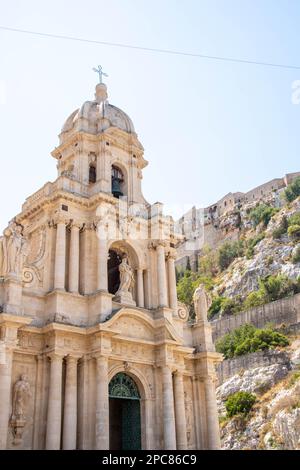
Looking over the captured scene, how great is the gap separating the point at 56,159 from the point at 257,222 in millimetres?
53325

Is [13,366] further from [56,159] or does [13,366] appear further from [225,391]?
[225,391]

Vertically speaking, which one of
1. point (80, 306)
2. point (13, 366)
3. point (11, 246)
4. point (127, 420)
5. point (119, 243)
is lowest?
point (127, 420)

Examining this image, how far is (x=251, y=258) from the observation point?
6781 cm

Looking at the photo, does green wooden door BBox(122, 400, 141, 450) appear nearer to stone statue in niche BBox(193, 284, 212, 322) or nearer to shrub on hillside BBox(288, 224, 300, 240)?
stone statue in niche BBox(193, 284, 212, 322)

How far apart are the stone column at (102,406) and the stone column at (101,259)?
10.4ft

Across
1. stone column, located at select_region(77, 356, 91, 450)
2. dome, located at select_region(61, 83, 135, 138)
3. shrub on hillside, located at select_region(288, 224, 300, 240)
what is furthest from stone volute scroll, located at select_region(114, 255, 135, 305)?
shrub on hillside, located at select_region(288, 224, 300, 240)

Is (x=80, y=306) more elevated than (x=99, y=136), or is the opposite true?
(x=99, y=136)

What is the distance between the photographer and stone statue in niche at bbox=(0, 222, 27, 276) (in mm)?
19375

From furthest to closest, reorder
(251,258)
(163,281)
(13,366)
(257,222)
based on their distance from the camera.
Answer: (257,222)
(251,258)
(163,281)
(13,366)

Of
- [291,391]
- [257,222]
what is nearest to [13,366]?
[291,391]

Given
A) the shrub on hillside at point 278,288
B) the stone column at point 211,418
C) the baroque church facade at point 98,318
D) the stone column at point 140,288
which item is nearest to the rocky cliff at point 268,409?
the stone column at point 211,418

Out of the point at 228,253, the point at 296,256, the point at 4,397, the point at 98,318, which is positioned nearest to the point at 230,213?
the point at 228,253

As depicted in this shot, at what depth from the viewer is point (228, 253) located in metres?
74.6

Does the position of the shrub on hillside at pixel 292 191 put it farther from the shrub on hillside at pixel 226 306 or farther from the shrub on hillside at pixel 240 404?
the shrub on hillside at pixel 240 404
